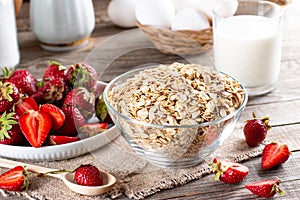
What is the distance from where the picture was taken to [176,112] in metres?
1.14

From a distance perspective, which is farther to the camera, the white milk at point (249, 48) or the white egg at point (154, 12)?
the white egg at point (154, 12)

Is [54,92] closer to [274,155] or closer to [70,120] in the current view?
→ [70,120]

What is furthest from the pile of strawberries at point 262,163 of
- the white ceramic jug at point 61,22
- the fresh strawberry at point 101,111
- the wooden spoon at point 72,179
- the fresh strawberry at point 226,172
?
the white ceramic jug at point 61,22

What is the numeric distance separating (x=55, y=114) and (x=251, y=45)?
54 cm

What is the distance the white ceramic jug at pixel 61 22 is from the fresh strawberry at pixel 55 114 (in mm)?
547

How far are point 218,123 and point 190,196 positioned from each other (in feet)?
0.51

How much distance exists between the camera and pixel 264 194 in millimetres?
1104

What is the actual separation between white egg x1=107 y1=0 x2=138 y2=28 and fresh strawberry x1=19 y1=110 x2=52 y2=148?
77 centimetres

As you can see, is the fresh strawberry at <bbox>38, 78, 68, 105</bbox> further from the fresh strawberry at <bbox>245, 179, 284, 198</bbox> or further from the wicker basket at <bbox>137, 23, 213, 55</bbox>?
the fresh strawberry at <bbox>245, 179, 284, 198</bbox>

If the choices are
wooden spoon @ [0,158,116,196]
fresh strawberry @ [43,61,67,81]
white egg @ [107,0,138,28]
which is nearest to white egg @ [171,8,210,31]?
white egg @ [107,0,138,28]

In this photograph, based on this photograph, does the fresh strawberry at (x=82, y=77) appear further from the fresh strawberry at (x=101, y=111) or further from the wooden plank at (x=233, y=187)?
the wooden plank at (x=233, y=187)

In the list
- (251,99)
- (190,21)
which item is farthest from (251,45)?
(190,21)

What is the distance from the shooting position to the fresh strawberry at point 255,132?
1.29 meters

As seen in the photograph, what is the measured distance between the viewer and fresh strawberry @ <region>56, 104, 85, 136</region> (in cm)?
131
